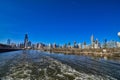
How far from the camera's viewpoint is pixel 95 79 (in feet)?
56.7

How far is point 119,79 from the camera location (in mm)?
17984

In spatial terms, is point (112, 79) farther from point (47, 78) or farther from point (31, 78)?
point (31, 78)

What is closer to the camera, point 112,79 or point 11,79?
point 11,79

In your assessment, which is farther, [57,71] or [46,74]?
[57,71]

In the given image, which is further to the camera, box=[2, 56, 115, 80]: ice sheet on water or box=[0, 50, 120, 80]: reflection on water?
box=[0, 50, 120, 80]: reflection on water

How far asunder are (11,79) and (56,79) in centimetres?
575

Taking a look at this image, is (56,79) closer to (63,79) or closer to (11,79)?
(63,79)

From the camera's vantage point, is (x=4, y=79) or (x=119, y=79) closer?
(x=4, y=79)

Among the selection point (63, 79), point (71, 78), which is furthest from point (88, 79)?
point (63, 79)

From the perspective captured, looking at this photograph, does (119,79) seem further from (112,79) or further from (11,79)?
(11,79)

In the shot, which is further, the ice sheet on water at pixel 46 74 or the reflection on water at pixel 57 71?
the reflection on water at pixel 57 71

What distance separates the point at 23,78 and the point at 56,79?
173 inches

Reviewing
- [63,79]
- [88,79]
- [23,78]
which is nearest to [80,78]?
[88,79]

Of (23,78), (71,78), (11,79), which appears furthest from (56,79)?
(11,79)
